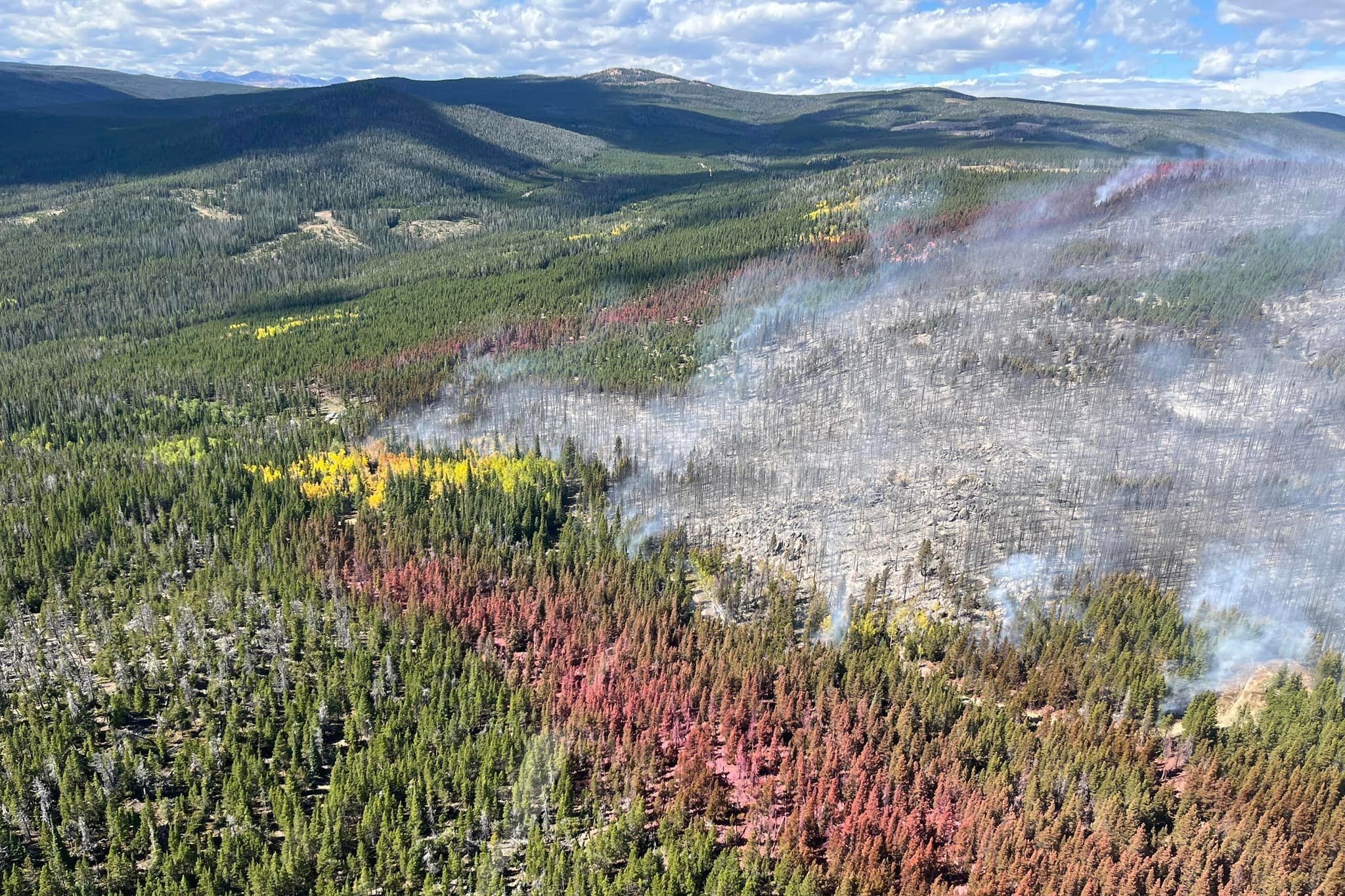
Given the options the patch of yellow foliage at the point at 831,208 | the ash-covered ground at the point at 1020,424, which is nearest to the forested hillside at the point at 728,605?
the ash-covered ground at the point at 1020,424

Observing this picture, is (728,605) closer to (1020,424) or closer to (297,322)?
(1020,424)

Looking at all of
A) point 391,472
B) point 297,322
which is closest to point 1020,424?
point 391,472

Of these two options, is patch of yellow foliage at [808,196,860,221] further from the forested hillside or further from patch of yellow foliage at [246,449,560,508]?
patch of yellow foliage at [246,449,560,508]

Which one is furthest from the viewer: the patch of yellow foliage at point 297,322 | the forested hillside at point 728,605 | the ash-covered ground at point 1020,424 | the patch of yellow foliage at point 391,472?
the patch of yellow foliage at point 297,322

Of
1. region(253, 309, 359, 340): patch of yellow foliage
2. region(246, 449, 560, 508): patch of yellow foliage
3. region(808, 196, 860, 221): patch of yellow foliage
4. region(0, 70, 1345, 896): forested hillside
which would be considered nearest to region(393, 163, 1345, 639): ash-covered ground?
region(0, 70, 1345, 896): forested hillside

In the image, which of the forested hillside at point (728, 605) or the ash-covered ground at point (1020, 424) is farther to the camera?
the ash-covered ground at point (1020, 424)

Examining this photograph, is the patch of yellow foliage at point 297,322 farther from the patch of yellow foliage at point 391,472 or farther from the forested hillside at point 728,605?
the patch of yellow foliage at point 391,472

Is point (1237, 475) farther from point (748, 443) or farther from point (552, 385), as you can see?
point (552, 385)
